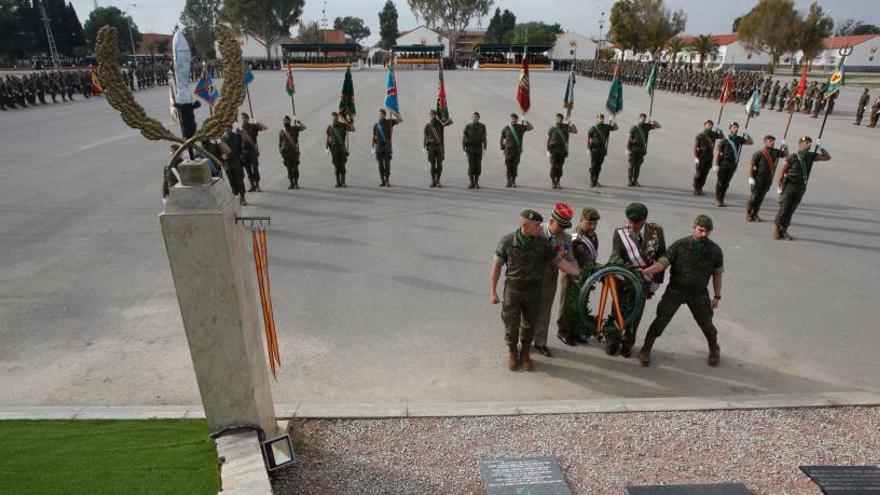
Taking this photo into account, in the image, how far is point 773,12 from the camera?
4753 centimetres

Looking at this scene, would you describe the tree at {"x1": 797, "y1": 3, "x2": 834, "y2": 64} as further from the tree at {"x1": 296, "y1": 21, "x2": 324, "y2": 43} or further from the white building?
the tree at {"x1": 296, "y1": 21, "x2": 324, "y2": 43}

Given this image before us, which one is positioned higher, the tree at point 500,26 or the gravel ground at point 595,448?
the tree at point 500,26

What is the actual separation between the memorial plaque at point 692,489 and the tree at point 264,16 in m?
84.2

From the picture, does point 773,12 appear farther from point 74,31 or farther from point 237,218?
point 74,31

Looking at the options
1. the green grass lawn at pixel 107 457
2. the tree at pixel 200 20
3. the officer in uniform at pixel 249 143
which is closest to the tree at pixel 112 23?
the tree at pixel 200 20

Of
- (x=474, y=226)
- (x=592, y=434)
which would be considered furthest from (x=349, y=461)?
(x=474, y=226)

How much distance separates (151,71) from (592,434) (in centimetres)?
4906

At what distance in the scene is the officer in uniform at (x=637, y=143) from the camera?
11.9m

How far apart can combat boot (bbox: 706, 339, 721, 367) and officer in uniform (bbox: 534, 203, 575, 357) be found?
1647 mm

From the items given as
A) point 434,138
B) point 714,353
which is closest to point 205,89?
point 434,138

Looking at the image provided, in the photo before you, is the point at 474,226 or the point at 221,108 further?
the point at 474,226

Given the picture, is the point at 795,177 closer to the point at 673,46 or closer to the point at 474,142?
the point at 474,142

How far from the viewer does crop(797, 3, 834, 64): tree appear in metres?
46.1

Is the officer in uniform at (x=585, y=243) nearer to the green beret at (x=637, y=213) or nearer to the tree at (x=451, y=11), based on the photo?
the green beret at (x=637, y=213)
